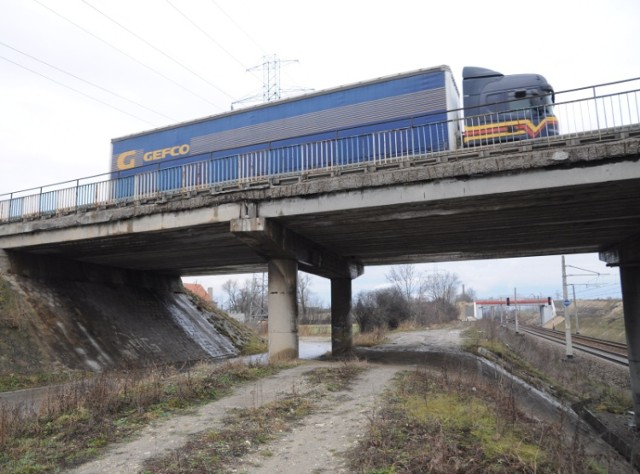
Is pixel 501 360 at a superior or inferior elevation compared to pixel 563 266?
inferior

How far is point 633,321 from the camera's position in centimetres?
1684

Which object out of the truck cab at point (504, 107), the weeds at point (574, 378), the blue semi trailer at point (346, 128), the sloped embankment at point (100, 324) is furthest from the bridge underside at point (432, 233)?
the weeds at point (574, 378)

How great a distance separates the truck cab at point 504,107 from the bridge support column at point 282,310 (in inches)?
296

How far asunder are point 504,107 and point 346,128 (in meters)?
5.62

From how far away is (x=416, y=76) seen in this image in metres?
15.8

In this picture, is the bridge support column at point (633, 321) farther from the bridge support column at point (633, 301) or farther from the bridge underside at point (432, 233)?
the bridge underside at point (432, 233)

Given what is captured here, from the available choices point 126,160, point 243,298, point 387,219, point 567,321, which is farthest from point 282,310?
point 243,298

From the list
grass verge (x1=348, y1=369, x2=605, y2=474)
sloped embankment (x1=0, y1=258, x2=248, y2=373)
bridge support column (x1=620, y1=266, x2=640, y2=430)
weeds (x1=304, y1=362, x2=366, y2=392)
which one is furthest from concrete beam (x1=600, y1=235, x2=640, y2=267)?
sloped embankment (x1=0, y1=258, x2=248, y2=373)

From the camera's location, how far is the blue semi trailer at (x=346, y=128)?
583 inches

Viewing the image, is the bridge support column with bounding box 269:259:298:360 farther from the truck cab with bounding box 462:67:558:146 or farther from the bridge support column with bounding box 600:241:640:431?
the bridge support column with bounding box 600:241:640:431

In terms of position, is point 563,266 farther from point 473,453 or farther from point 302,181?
point 473,453

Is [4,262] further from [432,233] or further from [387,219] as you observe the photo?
[432,233]

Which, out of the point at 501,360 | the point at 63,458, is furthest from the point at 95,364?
the point at 501,360

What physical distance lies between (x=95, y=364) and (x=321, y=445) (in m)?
14.9
